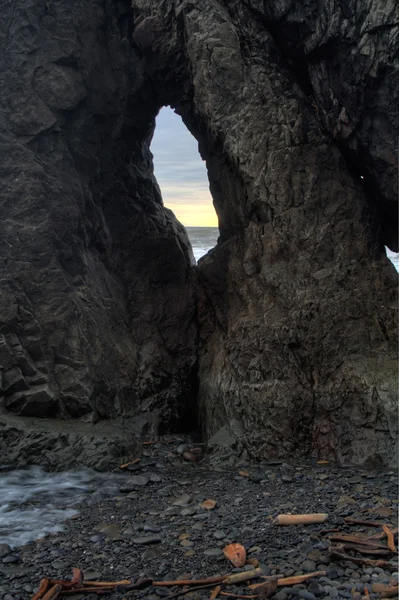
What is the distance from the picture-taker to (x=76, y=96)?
913cm

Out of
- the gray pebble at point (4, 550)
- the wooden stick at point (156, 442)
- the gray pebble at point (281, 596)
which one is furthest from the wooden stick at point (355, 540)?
the wooden stick at point (156, 442)

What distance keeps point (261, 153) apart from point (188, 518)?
430 cm

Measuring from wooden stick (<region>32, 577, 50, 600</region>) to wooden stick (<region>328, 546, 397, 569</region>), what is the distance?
1.97m

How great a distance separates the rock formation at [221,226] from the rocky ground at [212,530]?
81 cm

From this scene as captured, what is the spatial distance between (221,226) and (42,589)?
18.4 ft

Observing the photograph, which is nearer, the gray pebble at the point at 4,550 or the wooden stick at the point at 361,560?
the wooden stick at the point at 361,560

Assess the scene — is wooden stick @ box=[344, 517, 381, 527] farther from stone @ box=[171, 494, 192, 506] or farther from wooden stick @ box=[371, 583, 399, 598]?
stone @ box=[171, 494, 192, 506]

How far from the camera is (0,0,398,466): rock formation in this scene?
700cm

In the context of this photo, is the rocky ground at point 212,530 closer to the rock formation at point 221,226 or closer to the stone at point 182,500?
the stone at point 182,500

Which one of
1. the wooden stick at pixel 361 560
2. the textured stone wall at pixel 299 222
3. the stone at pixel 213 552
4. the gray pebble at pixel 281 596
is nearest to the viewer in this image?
the gray pebble at pixel 281 596

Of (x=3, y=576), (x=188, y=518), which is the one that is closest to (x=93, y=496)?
(x=188, y=518)

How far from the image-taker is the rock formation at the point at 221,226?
276 inches

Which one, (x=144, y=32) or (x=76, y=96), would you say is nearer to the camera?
(x=144, y=32)

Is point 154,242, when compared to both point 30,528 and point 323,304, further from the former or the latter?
point 30,528
